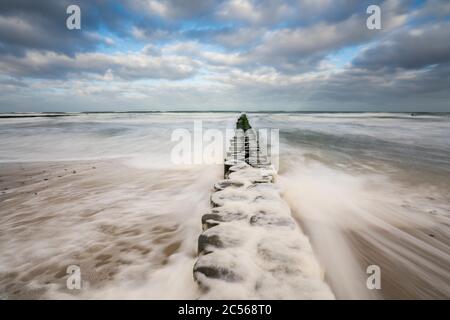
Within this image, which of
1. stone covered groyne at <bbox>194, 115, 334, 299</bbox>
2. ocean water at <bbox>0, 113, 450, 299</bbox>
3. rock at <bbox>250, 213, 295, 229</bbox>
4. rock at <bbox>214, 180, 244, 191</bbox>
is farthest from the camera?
rock at <bbox>214, 180, 244, 191</bbox>

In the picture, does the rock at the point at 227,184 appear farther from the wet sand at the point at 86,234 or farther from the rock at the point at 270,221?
the rock at the point at 270,221

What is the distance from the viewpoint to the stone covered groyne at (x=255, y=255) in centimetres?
156

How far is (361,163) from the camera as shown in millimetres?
6641

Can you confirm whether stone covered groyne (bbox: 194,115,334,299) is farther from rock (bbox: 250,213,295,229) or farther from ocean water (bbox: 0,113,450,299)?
ocean water (bbox: 0,113,450,299)

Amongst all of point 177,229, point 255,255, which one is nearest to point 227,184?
point 177,229

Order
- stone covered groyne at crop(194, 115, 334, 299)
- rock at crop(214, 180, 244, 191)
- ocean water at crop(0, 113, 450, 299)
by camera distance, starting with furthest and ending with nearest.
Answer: rock at crop(214, 180, 244, 191) → ocean water at crop(0, 113, 450, 299) → stone covered groyne at crop(194, 115, 334, 299)

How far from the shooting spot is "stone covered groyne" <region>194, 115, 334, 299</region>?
1564 millimetres

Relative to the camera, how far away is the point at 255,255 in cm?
191

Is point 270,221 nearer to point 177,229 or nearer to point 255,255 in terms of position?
point 255,255

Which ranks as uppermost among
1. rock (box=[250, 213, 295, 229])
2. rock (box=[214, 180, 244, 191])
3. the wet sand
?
rock (box=[214, 180, 244, 191])

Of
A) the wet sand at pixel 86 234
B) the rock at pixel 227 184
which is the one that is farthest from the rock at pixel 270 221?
the rock at pixel 227 184

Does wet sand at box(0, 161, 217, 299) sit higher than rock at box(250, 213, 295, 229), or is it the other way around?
rock at box(250, 213, 295, 229)

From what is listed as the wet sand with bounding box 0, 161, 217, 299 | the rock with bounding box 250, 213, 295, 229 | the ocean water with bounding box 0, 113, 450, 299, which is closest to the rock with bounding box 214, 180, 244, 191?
the ocean water with bounding box 0, 113, 450, 299
